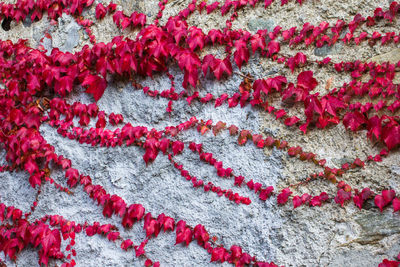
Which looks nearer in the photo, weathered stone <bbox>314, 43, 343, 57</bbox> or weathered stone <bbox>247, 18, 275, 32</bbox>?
weathered stone <bbox>314, 43, 343, 57</bbox>

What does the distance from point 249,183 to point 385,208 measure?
81cm

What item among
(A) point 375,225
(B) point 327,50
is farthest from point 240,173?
(B) point 327,50

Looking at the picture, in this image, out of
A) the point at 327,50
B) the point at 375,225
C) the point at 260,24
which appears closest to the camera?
the point at 375,225

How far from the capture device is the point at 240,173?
230 centimetres

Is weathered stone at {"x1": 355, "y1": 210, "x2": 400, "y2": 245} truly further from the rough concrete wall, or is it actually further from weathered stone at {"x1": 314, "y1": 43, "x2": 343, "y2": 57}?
weathered stone at {"x1": 314, "y1": 43, "x2": 343, "y2": 57}

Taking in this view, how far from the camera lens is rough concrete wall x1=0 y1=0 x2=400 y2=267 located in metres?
2.05

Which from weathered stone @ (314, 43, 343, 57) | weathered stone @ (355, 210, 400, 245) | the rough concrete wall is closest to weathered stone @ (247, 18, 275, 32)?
the rough concrete wall

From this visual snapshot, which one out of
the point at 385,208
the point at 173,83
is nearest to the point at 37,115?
the point at 173,83

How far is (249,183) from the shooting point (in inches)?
88.6

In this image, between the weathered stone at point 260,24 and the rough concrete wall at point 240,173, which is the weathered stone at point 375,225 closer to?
the rough concrete wall at point 240,173

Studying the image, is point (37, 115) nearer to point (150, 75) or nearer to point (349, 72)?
point (150, 75)

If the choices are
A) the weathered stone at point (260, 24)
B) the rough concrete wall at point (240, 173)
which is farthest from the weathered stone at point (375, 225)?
the weathered stone at point (260, 24)

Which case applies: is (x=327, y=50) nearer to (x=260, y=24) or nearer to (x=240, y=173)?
(x=260, y=24)

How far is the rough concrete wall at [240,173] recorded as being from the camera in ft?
6.72
